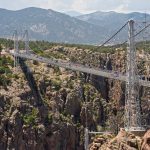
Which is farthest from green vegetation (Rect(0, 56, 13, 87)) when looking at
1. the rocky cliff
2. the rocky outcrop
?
the rocky outcrop

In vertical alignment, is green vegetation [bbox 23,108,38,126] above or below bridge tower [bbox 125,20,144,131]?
below

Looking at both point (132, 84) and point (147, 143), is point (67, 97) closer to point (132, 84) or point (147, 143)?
point (132, 84)

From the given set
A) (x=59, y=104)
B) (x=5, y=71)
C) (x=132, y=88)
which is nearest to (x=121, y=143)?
(x=132, y=88)

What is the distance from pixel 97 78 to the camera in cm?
15012

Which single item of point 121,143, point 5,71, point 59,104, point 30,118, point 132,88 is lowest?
point 30,118

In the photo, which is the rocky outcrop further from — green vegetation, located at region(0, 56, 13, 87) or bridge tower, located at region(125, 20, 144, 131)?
green vegetation, located at region(0, 56, 13, 87)

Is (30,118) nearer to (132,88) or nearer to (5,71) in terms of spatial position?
(5,71)

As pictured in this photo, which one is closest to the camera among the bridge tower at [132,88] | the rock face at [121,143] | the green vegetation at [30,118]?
the rock face at [121,143]

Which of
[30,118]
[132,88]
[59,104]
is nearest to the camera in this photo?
[132,88]

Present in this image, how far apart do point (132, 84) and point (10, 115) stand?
48.9 meters

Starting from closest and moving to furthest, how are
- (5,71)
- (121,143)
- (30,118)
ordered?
1. (121,143)
2. (30,118)
3. (5,71)

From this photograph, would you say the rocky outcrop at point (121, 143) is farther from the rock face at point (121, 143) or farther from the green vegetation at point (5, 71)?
the green vegetation at point (5, 71)

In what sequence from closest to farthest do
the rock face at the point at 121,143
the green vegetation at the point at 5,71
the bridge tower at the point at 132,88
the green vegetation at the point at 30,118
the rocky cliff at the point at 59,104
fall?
the rock face at the point at 121,143 < the bridge tower at the point at 132,88 < the rocky cliff at the point at 59,104 < the green vegetation at the point at 30,118 < the green vegetation at the point at 5,71

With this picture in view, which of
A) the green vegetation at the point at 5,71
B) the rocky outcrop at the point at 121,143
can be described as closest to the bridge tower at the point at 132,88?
the rocky outcrop at the point at 121,143
